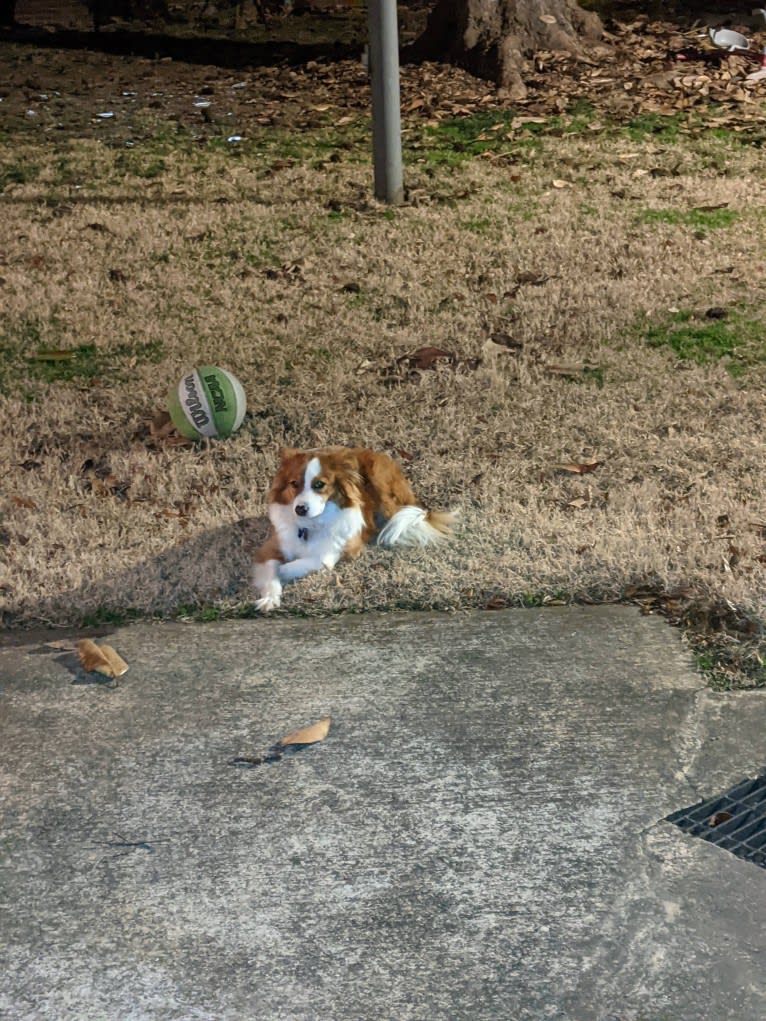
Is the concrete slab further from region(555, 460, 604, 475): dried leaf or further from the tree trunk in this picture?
the tree trunk

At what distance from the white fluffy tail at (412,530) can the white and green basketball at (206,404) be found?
1.28m

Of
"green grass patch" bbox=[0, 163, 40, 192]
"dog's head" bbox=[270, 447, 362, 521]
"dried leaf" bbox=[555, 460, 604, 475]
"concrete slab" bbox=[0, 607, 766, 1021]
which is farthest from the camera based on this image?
"green grass patch" bbox=[0, 163, 40, 192]

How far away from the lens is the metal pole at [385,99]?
864 cm

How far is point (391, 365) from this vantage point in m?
6.67

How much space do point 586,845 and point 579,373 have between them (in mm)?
3655

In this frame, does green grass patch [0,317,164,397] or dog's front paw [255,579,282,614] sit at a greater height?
green grass patch [0,317,164,397]

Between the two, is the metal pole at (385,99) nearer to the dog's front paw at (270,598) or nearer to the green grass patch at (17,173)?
the green grass patch at (17,173)

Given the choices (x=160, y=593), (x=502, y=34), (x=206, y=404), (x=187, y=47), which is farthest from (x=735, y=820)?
(x=187, y=47)

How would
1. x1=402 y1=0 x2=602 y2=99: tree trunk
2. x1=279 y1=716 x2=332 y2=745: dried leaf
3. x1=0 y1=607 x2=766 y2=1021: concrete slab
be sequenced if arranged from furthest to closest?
x1=402 y1=0 x2=602 y2=99: tree trunk < x1=279 y1=716 x2=332 y2=745: dried leaf < x1=0 y1=607 x2=766 y2=1021: concrete slab

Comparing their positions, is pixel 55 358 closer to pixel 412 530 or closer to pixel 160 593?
pixel 160 593

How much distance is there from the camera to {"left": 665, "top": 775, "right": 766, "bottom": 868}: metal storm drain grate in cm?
322

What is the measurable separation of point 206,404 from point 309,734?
7.73ft

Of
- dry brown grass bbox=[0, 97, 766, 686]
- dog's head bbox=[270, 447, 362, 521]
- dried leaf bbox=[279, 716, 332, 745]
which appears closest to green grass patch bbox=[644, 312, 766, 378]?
dry brown grass bbox=[0, 97, 766, 686]

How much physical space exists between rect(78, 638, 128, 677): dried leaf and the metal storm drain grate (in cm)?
185
